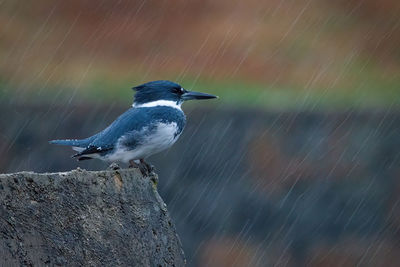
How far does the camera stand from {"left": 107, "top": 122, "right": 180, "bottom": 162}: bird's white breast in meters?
3.93

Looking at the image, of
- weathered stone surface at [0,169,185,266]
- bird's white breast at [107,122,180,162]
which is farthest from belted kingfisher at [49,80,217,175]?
weathered stone surface at [0,169,185,266]

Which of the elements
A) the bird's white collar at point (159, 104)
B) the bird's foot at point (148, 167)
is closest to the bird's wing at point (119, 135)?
the bird's foot at point (148, 167)

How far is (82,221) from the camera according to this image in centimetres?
248

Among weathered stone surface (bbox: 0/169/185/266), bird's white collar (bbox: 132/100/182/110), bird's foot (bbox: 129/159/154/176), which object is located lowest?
weathered stone surface (bbox: 0/169/185/266)

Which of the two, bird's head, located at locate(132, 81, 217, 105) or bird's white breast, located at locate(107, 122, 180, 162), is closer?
bird's white breast, located at locate(107, 122, 180, 162)

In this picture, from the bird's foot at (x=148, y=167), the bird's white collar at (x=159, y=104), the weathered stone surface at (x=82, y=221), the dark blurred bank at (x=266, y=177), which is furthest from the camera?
the dark blurred bank at (x=266, y=177)

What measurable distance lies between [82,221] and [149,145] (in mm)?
1496

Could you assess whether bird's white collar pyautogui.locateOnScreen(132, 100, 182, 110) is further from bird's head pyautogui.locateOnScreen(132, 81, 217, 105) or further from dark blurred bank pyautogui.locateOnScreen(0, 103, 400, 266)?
dark blurred bank pyautogui.locateOnScreen(0, 103, 400, 266)

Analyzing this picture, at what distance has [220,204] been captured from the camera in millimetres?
6070

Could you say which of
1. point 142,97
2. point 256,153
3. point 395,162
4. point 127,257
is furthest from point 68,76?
point 127,257

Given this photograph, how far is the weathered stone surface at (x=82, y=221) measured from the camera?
91.4 inches

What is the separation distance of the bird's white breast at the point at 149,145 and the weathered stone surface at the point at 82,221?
1099 millimetres

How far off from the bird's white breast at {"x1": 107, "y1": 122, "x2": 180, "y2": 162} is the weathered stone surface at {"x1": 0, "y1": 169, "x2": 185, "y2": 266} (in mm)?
1099

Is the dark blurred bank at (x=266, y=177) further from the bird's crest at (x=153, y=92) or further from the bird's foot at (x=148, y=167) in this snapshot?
the bird's foot at (x=148, y=167)
